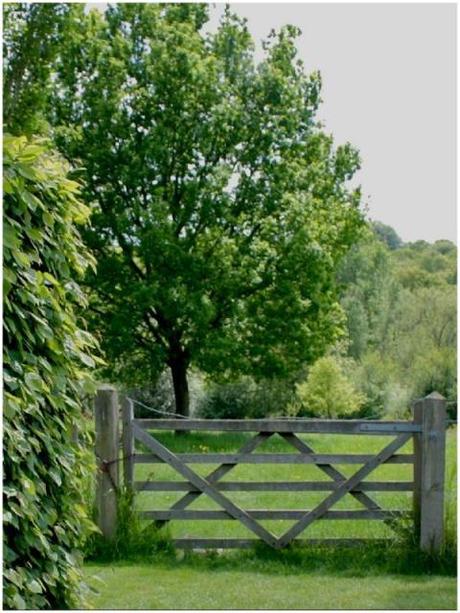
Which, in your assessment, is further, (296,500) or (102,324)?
(102,324)

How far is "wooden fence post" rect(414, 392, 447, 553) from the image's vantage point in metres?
7.48

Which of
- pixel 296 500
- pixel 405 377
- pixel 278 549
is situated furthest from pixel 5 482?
pixel 405 377

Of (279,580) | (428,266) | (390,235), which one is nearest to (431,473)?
(279,580)

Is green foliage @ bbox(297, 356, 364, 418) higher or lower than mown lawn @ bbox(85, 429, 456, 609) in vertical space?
higher

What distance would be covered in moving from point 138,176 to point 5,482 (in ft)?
57.3

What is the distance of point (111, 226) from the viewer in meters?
21.1

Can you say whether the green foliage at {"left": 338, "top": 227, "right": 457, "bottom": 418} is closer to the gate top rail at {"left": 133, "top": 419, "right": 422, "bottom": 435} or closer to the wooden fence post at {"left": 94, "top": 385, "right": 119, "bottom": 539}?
the gate top rail at {"left": 133, "top": 419, "right": 422, "bottom": 435}

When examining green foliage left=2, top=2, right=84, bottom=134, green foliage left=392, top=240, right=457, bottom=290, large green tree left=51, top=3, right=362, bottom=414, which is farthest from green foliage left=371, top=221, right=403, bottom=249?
green foliage left=2, top=2, right=84, bottom=134

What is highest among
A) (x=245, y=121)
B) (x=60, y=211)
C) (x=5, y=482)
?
(x=245, y=121)

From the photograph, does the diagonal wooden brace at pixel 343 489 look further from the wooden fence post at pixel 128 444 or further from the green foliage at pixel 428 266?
the green foliage at pixel 428 266

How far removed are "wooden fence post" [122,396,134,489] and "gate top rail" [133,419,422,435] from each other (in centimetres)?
18

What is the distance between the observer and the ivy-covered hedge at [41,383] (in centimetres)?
338

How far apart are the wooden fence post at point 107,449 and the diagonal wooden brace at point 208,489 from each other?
12.1 inches

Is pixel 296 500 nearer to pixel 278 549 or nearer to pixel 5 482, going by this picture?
pixel 278 549
